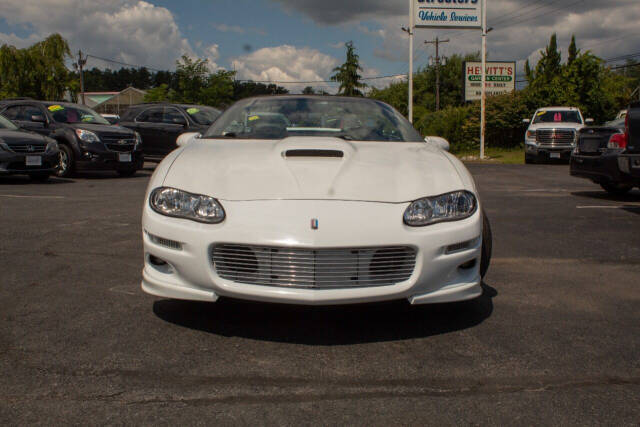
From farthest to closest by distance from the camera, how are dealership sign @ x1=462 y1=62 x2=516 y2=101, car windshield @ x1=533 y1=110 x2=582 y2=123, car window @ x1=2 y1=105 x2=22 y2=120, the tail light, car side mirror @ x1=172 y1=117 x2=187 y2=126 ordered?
dealership sign @ x1=462 y1=62 x2=516 y2=101 < car windshield @ x1=533 y1=110 x2=582 y2=123 < car side mirror @ x1=172 y1=117 x2=187 y2=126 < car window @ x1=2 y1=105 x2=22 y2=120 < the tail light

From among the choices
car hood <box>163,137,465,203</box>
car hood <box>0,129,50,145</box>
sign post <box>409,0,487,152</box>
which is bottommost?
car hood <box>163,137,465,203</box>

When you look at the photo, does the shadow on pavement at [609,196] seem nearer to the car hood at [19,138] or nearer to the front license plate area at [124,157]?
the front license plate area at [124,157]

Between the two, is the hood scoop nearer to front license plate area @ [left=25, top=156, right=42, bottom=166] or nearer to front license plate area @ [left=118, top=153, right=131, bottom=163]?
front license plate area @ [left=25, top=156, right=42, bottom=166]

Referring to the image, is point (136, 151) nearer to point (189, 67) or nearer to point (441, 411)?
point (441, 411)

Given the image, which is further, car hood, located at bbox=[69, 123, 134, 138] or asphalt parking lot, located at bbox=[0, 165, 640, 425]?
car hood, located at bbox=[69, 123, 134, 138]

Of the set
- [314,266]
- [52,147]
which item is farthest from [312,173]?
[52,147]

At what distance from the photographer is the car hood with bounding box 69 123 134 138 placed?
13055mm

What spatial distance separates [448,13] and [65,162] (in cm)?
1763

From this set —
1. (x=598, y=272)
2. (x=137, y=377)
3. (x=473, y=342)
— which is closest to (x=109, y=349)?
→ (x=137, y=377)

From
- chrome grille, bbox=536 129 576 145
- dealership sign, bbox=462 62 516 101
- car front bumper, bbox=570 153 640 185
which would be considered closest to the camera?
car front bumper, bbox=570 153 640 185

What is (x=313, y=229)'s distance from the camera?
310 centimetres

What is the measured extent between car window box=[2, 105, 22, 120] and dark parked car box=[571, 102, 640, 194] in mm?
11345

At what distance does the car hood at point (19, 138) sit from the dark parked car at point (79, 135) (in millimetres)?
1102

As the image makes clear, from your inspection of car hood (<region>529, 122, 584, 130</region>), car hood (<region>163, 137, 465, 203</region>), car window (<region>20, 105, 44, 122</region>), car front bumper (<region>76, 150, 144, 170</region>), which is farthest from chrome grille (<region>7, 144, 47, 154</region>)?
car hood (<region>529, 122, 584, 130</region>)
